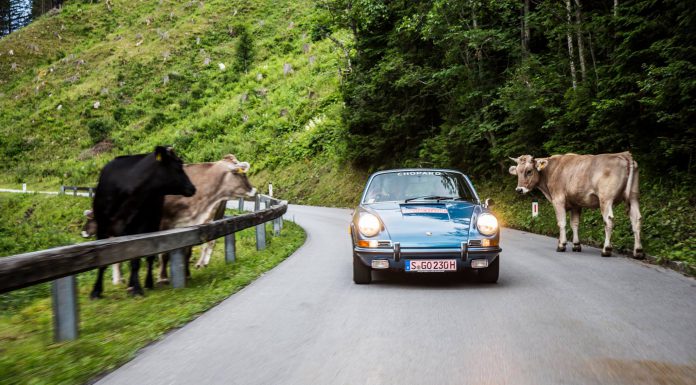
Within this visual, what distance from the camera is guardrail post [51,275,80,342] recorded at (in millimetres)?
4953

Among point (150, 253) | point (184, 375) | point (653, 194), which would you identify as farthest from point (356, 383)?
point (653, 194)

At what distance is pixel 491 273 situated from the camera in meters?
7.48

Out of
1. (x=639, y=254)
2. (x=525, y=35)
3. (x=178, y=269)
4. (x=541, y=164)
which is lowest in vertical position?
(x=639, y=254)

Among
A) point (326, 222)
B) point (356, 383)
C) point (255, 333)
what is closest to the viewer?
point (356, 383)

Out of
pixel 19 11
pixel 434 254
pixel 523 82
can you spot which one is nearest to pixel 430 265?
pixel 434 254

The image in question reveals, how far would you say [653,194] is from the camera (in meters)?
13.3

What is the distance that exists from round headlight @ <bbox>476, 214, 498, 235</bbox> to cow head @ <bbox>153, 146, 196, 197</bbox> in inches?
166

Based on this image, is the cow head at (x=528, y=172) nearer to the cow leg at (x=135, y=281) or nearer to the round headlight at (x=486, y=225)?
the round headlight at (x=486, y=225)

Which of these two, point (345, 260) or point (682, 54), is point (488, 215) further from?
point (682, 54)

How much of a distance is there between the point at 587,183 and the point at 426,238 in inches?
214

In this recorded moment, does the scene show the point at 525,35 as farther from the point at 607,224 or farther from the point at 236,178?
the point at 236,178

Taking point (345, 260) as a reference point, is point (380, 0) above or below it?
above

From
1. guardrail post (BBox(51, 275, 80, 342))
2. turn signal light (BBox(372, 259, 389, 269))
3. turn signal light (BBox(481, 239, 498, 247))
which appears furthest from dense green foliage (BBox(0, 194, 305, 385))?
turn signal light (BBox(481, 239, 498, 247))

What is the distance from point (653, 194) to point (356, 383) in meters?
11.9
